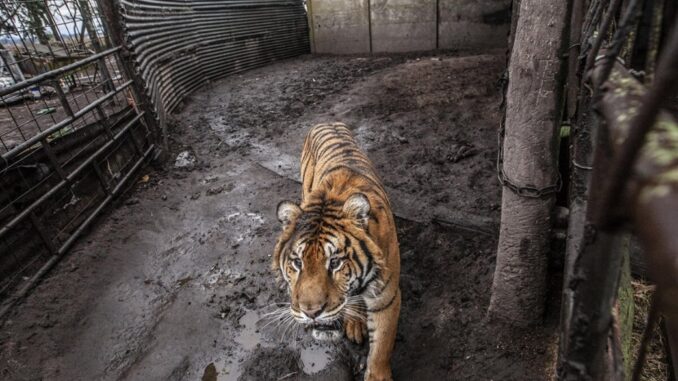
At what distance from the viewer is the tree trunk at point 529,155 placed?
2.00 metres

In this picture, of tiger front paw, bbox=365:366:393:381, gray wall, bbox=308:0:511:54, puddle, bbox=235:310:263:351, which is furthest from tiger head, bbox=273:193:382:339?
gray wall, bbox=308:0:511:54

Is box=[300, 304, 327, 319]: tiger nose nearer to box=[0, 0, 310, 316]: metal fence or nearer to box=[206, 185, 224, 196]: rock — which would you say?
box=[0, 0, 310, 316]: metal fence

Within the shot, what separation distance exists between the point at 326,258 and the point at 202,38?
10.6 metres

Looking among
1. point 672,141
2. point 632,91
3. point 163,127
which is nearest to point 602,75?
point 632,91

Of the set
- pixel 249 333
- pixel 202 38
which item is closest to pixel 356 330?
pixel 249 333

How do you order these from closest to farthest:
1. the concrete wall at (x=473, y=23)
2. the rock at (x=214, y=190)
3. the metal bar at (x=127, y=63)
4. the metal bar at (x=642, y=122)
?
the metal bar at (x=642, y=122)
the rock at (x=214, y=190)
the metal bar at (x=127, y=63)
the concrete wall at (x=473, y=23)

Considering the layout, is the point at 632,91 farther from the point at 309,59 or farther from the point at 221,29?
the point at 309,59

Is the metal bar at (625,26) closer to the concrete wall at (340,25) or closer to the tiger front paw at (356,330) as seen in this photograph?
the tiger front paw at (356,330)

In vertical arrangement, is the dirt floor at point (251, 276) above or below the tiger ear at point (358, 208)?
below

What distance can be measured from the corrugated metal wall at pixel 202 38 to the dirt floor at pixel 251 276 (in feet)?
6.51

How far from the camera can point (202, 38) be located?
1102 centimetres

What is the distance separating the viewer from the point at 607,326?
821 mm

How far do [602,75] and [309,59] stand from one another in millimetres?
14154

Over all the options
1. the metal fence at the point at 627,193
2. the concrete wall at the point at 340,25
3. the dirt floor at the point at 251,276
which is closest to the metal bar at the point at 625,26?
the metal fence at the point at 627,193
